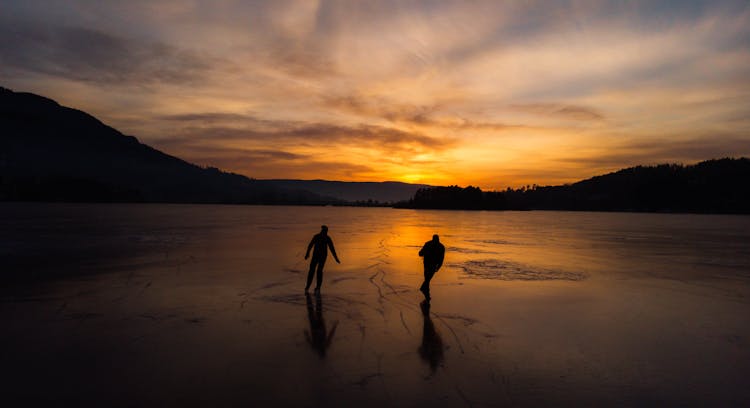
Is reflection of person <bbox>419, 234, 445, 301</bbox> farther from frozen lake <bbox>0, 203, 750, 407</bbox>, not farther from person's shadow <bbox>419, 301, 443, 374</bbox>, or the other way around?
person's shadow <bbox>419, 301, 443, 374</bbox>

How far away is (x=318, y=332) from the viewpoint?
9.57 metres

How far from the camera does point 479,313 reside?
1162 cm

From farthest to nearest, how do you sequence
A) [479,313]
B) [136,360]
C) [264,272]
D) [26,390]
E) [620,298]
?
[264,272] < [620,298] < [479,313] < [136,360] < [26,390]

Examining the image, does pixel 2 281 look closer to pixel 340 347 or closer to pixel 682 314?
pixel 340 347

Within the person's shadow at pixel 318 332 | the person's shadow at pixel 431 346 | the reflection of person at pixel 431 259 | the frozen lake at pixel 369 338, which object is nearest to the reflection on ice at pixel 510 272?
the frozen lake at pixel 369 338

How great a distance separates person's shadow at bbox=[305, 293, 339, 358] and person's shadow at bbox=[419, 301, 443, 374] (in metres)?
1.88

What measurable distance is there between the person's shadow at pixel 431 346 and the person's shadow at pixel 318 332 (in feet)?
6.18

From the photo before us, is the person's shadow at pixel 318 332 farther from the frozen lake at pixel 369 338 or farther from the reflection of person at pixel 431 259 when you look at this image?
the reflection of person at pixel 431 259

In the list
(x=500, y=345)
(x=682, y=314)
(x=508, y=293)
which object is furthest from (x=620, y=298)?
(x=500, y=345)

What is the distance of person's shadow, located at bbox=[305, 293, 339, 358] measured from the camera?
859 cm

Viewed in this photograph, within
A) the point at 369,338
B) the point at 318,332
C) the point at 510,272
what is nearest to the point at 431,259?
the point at 369,338

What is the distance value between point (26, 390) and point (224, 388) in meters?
2.81

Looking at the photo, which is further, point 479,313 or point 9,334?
point 479,313

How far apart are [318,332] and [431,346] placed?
2484 mm
